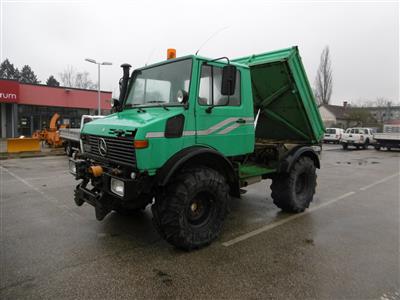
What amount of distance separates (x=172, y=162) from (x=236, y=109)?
4.67 ft

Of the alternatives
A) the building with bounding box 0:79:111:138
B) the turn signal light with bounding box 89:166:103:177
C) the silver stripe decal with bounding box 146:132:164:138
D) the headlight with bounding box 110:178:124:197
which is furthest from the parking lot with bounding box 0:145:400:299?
the building with bounding box 0:79:111:138

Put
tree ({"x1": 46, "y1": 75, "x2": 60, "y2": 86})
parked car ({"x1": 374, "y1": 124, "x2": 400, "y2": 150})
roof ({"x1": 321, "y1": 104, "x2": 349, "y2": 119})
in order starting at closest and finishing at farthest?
1. parked car ({"x1": 374, "y1": 124, "x2": 400, "y2": 150})
2. roof ({"x1": 321, "y1": 104, "x2": 349, "y2": 119})
3. tree ({"x1": 46, "y1": 75, "x2": 60, "y2": 86})

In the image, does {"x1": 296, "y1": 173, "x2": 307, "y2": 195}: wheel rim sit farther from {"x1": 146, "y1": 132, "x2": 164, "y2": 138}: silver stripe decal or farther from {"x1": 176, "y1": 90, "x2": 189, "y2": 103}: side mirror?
{"x1": 146, "y1": 132, "x2": 164, "y2": 138}: silver stripe decal

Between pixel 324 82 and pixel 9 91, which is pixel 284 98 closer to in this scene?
pixel 9 91

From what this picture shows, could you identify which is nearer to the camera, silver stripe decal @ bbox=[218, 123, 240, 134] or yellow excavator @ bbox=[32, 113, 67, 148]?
silver stripe decal @ bbox=[218, 123, 240, 134]

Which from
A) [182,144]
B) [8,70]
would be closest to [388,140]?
[182,144]

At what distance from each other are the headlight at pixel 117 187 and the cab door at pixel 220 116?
3.79ft

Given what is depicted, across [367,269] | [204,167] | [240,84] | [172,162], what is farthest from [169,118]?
[367,269]

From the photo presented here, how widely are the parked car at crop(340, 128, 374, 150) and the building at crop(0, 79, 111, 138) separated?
23.1 m

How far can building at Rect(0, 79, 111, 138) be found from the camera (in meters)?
23.6

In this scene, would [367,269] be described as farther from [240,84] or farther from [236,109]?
[240,84]

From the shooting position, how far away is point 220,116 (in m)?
4.11

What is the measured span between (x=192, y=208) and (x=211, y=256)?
2.16 feet

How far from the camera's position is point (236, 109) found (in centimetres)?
435
